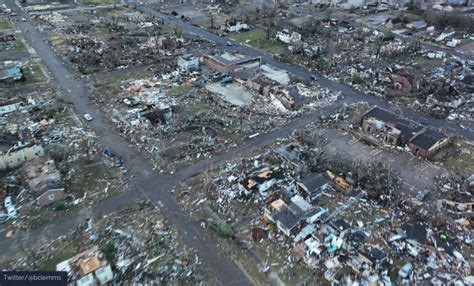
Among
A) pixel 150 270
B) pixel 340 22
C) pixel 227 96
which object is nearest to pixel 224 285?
pixel 150 270

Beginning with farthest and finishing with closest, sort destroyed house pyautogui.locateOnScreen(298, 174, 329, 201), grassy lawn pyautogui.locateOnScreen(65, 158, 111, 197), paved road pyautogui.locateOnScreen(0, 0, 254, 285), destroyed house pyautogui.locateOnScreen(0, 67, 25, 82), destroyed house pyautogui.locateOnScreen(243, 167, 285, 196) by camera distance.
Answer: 1. destroyed house pyautogui.locateOnScreen(0, 67, 25, 82)
2. grassy lawn pyautogui.locateOnScreen(65, 158, 111, 197)
3. destroyed house pyautogui.locateOnScreen(243, 167, 285, 196)
4. destroyed house pyautogui.locateOnScreen(298, 174, 329, 201)
5. paved road pyautogui.locateOnScreen(0, 0, 254, 285)

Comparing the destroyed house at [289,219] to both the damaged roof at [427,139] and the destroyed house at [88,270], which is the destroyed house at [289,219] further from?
the damaged roof at [427,139]

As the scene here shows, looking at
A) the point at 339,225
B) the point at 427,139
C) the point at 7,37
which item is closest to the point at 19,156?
the point at 339,225

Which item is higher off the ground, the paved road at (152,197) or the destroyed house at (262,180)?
the destroyed house at (262,180)

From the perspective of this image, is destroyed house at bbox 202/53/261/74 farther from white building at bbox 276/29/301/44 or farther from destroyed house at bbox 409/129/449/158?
destroyed house at bbox 409/129/449/158

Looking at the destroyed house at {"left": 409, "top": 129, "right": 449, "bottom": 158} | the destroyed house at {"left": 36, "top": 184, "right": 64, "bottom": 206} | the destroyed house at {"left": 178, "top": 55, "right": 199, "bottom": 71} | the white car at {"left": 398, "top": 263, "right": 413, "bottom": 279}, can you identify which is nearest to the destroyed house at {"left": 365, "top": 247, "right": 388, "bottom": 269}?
the white car at {"left": 398, "top": 263, "right": 413, "bottom": 279}

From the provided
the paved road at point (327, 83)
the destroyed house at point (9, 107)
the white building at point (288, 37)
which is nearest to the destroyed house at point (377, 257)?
the paved road at point (327, 83)
